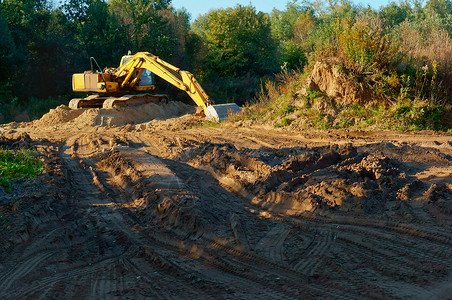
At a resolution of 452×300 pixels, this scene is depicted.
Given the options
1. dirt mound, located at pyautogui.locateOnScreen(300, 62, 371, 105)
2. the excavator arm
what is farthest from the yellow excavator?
dirt mound, located at pyautogui.locateOnScreen(300, 62, 371, 105)

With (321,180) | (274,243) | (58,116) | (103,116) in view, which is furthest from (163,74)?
(274,243)

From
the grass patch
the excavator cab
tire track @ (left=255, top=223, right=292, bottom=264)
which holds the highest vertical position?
the excavator cab

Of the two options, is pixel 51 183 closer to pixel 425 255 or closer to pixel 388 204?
pixel 388 204

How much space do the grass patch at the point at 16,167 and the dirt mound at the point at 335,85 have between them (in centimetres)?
847

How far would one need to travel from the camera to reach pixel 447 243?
5.03 metres

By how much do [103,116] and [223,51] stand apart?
14636 mm

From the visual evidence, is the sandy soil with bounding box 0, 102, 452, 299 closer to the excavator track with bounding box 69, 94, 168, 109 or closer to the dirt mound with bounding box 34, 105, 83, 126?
the dirt mound with bounding box 34, 105, 83, 126

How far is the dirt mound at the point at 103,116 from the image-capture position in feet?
58.0

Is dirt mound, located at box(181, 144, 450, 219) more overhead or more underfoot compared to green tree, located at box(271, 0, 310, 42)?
more underfoot

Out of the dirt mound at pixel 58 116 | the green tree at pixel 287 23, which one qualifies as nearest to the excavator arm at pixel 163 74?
the dirt mound at pixel 58 116

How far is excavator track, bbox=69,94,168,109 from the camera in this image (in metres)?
19.0

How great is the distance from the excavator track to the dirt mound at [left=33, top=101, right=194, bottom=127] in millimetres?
280

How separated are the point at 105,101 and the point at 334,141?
429 inches

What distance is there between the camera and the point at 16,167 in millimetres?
8109
